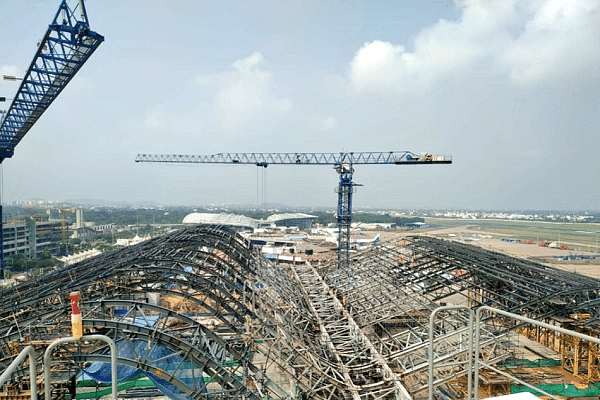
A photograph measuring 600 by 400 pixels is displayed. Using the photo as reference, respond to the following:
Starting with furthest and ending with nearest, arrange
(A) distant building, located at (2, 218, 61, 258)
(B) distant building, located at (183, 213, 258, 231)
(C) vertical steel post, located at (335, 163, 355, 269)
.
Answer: (B) distant building, located at (183, 213, 258, 231)
(A) distant building, located at (2, 218, 61, 258)
(C) vertical steel post, located at (335, 163, 355, 269)

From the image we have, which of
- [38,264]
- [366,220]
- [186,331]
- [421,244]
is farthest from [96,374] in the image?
[366,220]

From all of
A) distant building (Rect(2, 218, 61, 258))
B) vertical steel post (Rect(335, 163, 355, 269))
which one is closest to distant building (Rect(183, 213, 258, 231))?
distant building (Rect(2, 218, 61, 258))

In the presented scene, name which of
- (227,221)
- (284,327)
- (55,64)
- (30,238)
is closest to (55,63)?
(55,64)

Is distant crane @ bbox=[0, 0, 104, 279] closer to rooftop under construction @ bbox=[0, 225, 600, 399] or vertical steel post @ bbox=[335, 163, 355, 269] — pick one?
rooftop under construction @ bbox=[0, 225, 600, 399]

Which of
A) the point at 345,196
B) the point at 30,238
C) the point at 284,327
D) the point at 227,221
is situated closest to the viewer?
the point at 284,327

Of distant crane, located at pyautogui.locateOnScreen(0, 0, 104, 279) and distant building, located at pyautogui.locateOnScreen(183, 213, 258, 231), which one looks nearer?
distant crane, located at pyautogui.locateOnScreen(0, 0, 104, 279)

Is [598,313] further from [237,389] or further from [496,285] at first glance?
[237,389]

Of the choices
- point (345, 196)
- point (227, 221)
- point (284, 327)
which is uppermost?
point (345, 196)

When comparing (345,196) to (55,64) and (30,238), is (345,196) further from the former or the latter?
(30,238)

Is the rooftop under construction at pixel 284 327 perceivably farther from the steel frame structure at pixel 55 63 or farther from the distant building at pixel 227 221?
the distant building at pixel 227 221
